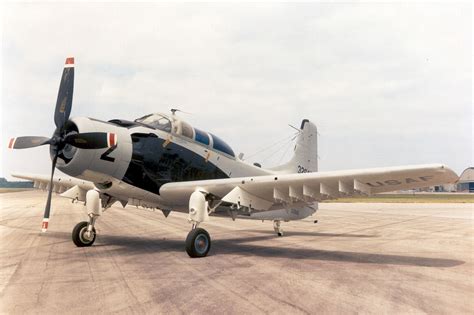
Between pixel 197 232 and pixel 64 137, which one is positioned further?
pixel 197 232

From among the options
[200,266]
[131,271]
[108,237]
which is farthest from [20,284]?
[108,237]

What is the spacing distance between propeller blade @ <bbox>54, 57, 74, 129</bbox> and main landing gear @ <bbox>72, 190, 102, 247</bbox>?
2781 mm

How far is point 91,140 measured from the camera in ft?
29.3

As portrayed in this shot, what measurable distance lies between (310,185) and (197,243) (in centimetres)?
341

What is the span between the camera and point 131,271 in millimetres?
7465

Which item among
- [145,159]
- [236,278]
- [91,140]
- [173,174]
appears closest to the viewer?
[236,278]

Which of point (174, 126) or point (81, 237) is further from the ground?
point (174, 126)

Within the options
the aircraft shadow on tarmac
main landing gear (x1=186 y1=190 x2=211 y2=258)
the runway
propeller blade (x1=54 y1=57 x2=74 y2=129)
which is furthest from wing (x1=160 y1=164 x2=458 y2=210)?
propeller blade (x1=54 y1=57 x2=74 y2=129)

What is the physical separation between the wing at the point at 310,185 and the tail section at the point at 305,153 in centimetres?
596

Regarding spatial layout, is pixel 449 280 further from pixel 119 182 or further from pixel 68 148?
pixel 68 148

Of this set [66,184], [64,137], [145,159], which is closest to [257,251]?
[145,159]

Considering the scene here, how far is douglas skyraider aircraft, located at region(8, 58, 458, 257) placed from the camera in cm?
898

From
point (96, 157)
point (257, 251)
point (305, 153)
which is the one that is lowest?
point (257, 251)

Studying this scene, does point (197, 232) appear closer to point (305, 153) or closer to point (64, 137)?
point (64, 137)
